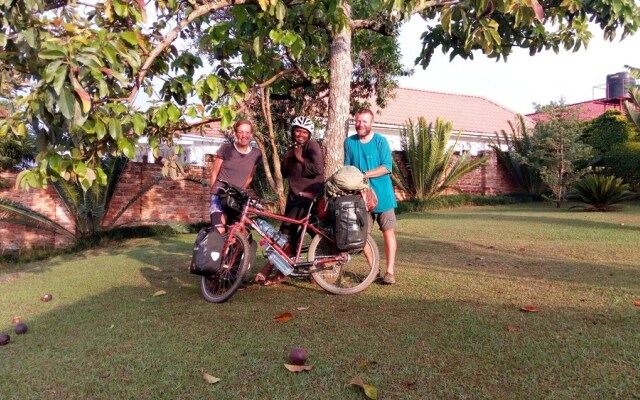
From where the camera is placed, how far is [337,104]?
5531mm

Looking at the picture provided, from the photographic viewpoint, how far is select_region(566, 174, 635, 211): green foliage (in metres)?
12.0

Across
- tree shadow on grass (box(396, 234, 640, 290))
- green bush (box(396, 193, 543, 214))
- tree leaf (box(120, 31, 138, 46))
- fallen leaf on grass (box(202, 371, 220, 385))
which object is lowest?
fallen leaf on grass (box(202, 371, 220, 385))

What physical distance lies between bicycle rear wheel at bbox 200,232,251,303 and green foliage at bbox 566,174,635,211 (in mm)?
10384

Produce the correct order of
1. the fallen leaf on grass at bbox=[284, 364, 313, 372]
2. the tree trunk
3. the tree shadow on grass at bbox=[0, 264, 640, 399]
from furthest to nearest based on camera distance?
the tree trunk, the fallen leaf on grass at bbox=[284, 364, 313, 372], the tree shadow on grass at bbox=[0, 264, 640, 399]

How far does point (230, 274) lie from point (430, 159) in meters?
11.5

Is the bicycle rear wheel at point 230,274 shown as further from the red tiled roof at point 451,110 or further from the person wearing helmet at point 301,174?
the red tiled roof at point 451,110

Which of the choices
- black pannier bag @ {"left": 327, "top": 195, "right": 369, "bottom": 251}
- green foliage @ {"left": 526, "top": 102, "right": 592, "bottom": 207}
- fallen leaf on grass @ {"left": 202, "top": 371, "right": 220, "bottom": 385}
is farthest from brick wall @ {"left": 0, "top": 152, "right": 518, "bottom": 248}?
green foliage @ {"left": 526, "top": 102, "right": 592, "bottom": 207}

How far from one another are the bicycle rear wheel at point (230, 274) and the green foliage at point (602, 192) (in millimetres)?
10384

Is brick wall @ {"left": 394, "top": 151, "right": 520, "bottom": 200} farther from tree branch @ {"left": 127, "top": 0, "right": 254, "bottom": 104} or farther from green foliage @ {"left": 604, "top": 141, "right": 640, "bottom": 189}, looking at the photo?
tree branch @ {"left": 127, "top": 0, "right": 254, "bottom": 104}

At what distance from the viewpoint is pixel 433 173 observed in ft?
50.7

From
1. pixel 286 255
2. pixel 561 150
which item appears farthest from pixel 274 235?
pixel 561 150

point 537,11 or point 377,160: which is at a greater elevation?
point 537,11

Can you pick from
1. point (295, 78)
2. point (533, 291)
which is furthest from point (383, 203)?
point (295, 78)

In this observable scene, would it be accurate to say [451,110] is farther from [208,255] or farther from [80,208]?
[208,255]
